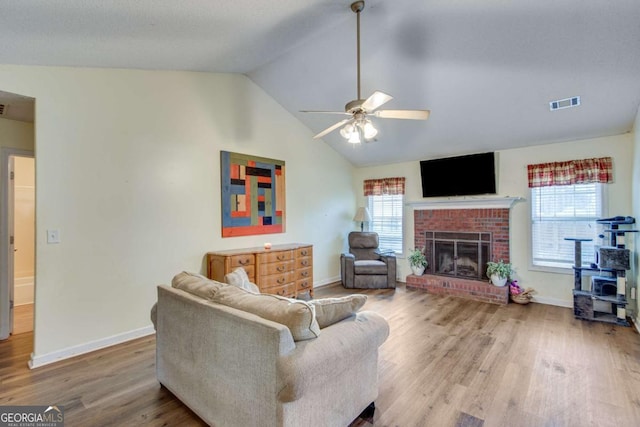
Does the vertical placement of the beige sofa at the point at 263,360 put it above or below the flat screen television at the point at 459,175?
below

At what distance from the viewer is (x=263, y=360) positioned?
147 cm

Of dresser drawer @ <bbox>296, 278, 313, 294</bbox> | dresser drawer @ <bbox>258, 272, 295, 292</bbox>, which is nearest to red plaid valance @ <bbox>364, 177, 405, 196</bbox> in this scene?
dresser drawer @ <bbox>296, 278, 313, 294</bbox>

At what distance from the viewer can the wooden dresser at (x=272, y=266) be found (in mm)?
3633

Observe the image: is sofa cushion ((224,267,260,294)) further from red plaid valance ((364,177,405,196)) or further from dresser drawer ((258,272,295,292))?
red plaid valance ((364,177,405,196))

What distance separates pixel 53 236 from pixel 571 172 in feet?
20.1

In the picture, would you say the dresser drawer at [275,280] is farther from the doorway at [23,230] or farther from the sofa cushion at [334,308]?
the doorway at [23,230]

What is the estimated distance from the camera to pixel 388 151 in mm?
5492

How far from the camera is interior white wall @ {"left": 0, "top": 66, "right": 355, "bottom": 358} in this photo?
106 inches

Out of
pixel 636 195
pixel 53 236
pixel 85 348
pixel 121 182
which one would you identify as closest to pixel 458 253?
pixel 636 195

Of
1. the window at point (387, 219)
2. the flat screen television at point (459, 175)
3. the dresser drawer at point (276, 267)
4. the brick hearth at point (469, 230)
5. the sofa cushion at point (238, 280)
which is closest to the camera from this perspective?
the sofa cushion at point (238, 280)

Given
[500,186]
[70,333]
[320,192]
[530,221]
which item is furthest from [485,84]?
[70,333]

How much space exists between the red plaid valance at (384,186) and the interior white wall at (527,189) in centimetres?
166

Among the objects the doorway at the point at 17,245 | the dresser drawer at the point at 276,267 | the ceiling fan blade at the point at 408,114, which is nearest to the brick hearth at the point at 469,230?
the dresser drawer at the point at 276,267

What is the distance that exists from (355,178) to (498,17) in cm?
407
